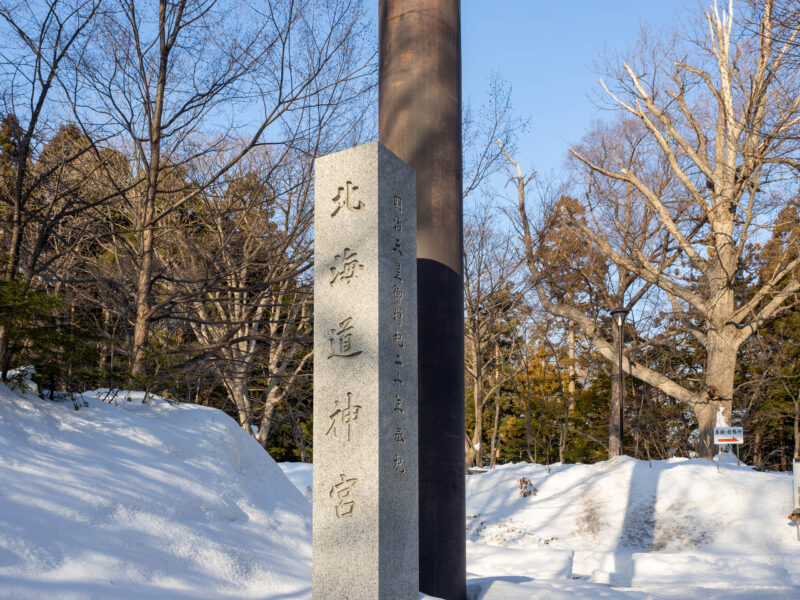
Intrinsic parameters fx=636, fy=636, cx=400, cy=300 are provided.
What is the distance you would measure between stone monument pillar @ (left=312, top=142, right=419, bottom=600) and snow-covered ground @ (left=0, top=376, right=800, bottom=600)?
3.38 ft

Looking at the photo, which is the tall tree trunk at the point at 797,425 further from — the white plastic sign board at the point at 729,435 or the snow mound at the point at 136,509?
the snow mound at the point at 136,509

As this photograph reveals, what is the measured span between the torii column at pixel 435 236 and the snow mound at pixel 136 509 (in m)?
1.18

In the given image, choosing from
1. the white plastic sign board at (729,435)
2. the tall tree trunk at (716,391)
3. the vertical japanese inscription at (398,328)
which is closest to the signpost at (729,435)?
the white plastic sign board at (729,435)

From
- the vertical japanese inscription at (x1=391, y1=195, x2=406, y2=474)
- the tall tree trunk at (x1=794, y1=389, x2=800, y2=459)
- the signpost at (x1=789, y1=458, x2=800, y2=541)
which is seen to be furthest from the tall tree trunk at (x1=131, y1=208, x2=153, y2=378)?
the tall tree trunk at (x1=794, y1=389, x2=800, y2=459)

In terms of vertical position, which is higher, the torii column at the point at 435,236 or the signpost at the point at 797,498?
the torii column at the point at 435,236

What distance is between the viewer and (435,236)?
5047 mm

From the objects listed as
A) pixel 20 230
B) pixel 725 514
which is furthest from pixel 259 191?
pixel 725 514

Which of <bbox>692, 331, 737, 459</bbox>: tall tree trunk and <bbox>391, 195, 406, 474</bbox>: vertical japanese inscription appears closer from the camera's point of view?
<bbox>391, 195, 406, 474</bbox>: vertical japanese inscription

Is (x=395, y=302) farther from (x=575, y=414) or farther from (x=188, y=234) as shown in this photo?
(x=575, y=414)

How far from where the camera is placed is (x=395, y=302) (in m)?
4.19

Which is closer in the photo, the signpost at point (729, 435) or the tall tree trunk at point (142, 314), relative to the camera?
the tall tree trunk at point (142, 314)

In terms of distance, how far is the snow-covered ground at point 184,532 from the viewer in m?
4.25

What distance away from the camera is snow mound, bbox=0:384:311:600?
13.6 feet

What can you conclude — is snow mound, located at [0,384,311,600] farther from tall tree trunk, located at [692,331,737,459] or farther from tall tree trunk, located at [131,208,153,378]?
tall tree trunk, located at [692,331,737,459]
